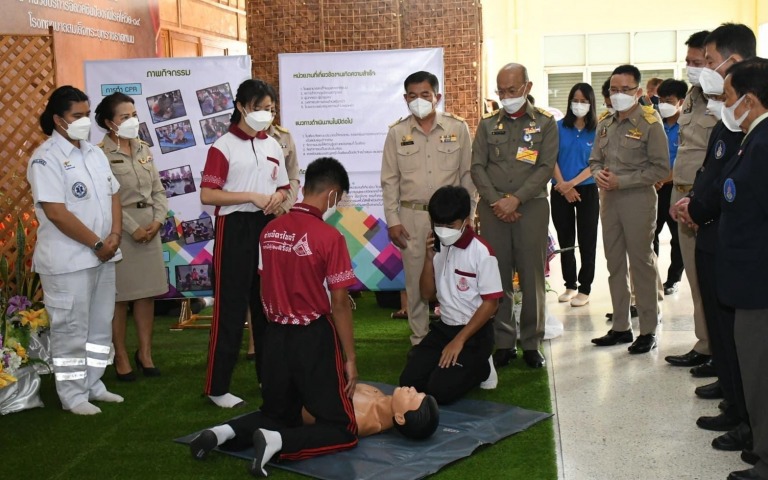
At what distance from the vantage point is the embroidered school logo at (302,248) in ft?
10.9

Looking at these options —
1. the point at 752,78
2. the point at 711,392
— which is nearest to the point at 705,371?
the point at 711,392

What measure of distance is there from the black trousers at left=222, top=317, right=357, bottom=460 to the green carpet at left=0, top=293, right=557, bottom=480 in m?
0.15

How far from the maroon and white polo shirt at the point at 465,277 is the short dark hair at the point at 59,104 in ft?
6.38

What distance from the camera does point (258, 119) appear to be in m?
4.20

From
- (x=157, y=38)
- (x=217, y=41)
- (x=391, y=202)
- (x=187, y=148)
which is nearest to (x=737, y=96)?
(x=391, y=202)

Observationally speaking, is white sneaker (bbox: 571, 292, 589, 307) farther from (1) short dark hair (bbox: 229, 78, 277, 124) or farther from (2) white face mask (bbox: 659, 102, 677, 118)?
(1) short dark hair (bbox: 229, 78, 277, 124)

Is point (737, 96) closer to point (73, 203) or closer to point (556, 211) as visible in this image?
point (73, 203)

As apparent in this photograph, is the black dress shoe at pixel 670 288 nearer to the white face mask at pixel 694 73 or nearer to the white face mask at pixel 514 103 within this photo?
the white face mask at pixel 514 103

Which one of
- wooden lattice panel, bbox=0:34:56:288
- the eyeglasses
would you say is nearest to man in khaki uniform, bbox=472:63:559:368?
the eyeglasses

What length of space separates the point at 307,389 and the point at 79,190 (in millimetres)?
1612

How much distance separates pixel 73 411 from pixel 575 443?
7.96 feet

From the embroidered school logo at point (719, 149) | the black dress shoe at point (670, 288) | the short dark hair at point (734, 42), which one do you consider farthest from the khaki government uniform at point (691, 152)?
the black dress shoe at point (670, 288)

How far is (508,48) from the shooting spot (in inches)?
627

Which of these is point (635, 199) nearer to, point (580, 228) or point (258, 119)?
point (580, 228)
